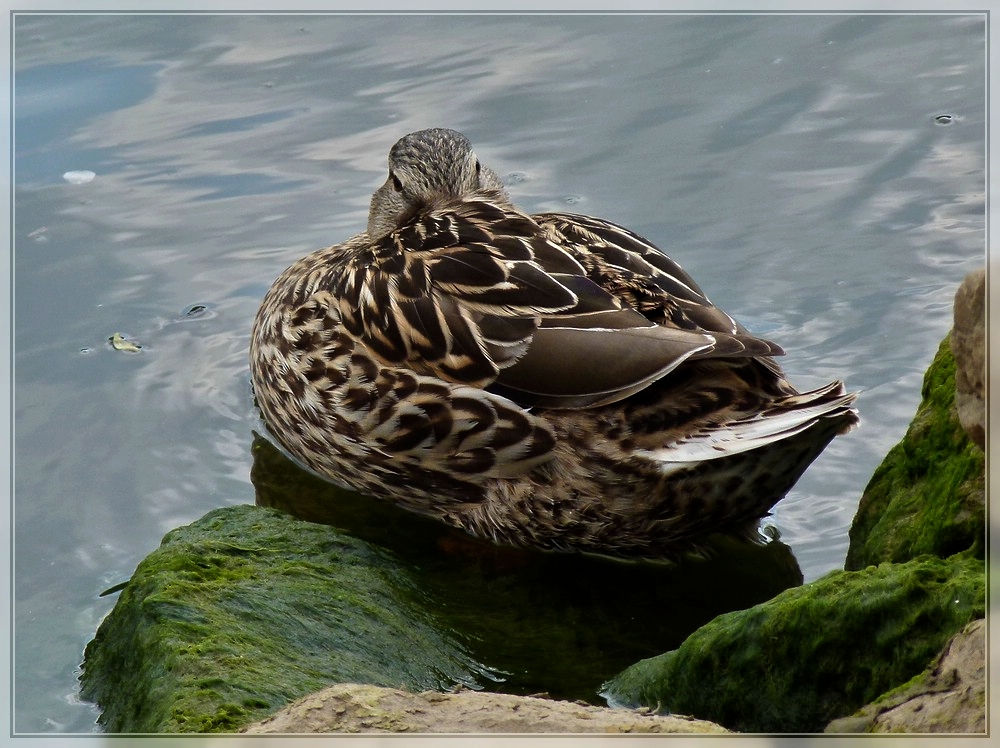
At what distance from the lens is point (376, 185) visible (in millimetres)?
10352

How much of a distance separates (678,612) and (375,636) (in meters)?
1.67

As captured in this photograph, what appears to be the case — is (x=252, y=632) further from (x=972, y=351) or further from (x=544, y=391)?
(x=972, y=351)

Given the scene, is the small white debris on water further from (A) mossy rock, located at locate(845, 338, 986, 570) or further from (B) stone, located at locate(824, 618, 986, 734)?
(B) stone, located at locate(824, 618, 986, 734)

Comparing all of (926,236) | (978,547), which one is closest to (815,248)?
(926,236)

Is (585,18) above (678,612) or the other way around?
above

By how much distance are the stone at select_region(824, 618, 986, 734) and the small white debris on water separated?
7803 millimetres

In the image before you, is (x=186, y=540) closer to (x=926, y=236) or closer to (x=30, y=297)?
(x=30, y=297)

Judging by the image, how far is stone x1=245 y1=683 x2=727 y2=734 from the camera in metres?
4.14

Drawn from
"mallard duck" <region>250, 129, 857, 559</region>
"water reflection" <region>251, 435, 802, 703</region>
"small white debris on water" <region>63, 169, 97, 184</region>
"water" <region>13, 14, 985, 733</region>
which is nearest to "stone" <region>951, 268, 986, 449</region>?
"mallard duck" <region>250, 129, 857, 559</region>

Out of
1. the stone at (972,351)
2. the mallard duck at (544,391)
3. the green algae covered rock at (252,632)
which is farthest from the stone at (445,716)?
the mallard duck at (544,391)

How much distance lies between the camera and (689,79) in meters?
10.8

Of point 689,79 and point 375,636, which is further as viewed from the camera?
point 689,79

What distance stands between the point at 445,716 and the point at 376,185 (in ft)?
21.7

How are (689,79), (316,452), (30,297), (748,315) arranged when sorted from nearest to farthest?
1. (316,452)
2. (748,315)
3. (30,297)
4. (689,79)
